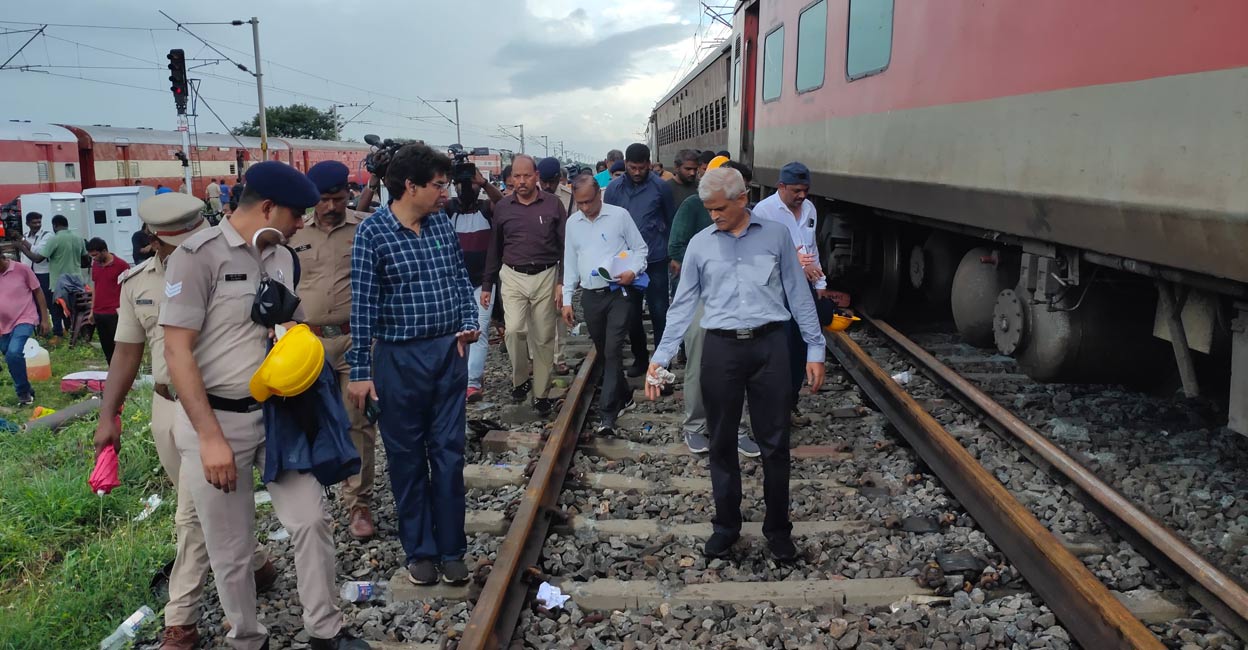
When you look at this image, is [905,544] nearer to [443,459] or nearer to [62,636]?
[443,459]

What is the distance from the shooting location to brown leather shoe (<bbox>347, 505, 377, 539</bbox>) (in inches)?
179

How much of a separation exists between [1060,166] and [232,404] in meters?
3.79

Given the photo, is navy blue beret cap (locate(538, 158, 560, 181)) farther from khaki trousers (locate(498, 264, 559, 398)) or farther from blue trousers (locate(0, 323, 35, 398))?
blue trousers (locate(0, 323, 35, 398))

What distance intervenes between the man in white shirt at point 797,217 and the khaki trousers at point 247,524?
2.97 meters

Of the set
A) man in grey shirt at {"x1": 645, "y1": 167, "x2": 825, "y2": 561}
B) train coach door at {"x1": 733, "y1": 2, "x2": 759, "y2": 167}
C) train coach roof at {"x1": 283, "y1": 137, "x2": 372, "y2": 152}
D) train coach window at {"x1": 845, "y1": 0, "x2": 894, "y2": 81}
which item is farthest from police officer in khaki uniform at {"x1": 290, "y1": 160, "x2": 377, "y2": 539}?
train coach roof at {"x1": 283, "y1": 137, "x2": 372, "y2": 152}

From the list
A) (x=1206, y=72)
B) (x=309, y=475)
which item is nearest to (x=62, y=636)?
(x=309, y=475)

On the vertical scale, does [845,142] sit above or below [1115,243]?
above

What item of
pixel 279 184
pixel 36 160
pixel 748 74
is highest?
pixel 748 74

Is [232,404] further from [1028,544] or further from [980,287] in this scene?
[980,287]

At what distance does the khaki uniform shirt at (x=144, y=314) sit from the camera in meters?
3.36

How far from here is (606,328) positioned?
6.32m

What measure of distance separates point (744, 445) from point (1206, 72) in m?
3.14

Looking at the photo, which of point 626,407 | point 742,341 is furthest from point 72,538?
point 742,341

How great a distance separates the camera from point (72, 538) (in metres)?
5.32
